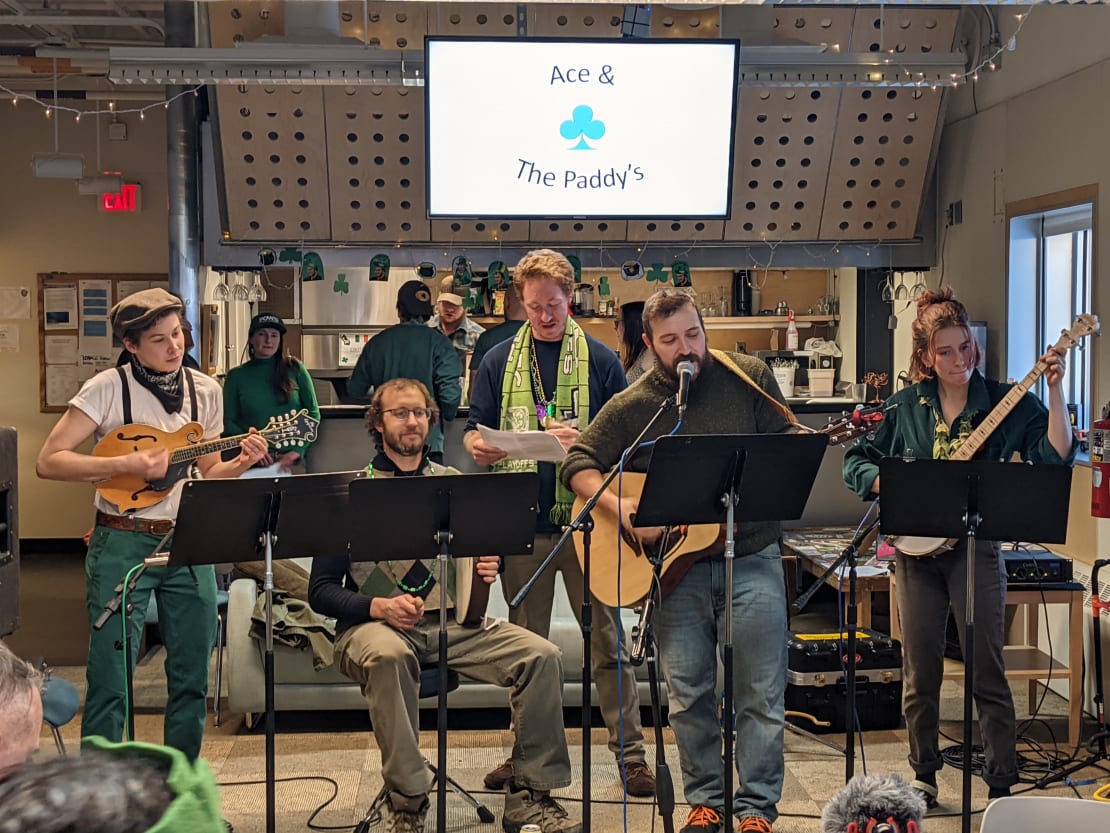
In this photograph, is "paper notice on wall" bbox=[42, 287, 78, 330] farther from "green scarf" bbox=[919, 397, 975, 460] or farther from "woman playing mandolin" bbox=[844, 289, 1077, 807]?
"green scarf" bbox=[919, 397, 975, 460]

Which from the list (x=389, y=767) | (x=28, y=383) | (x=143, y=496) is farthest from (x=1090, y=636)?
(x=28, y=383)

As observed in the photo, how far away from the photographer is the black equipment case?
15.9ft

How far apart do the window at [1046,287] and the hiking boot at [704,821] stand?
10.3ft

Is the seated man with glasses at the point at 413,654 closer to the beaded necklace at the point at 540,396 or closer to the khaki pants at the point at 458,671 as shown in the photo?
the khaki pants at the point at 458,671

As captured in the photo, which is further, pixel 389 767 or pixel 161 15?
pixel 161 15

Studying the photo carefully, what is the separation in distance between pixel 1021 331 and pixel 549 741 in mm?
3630

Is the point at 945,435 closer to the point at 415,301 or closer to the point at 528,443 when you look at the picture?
the point at 528,443

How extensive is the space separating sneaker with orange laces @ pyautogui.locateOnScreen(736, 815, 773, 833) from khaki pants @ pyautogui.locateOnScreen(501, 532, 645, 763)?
69 centimetres

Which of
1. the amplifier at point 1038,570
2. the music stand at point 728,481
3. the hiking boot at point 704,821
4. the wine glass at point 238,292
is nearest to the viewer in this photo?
the music stand at point 728,481

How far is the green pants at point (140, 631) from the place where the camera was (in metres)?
3.67

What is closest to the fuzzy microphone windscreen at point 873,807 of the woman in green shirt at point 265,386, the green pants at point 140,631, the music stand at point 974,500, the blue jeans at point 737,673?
the blue jeans at point 737,673

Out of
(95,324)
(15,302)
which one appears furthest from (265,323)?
(15,302)

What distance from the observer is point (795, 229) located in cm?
712

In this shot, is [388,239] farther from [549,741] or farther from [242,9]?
[549,741]
